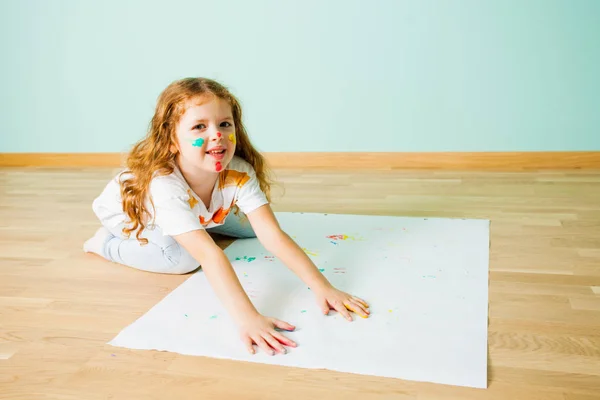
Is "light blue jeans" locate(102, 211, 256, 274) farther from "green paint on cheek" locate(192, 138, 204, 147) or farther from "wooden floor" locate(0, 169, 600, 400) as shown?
"green paint on cheek" locate(192, 138, 204, 147)

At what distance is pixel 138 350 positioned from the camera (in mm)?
1186

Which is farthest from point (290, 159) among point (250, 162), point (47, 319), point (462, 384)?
point (462, 384)

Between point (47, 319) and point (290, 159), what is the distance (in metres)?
1.75

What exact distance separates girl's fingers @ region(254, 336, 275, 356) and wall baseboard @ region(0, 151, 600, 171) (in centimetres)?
177

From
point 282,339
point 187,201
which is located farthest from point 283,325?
point 187,201

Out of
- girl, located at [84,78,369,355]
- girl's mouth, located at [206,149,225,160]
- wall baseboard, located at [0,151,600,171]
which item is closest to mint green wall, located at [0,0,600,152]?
wall baseboard, located at [0,151,600,171]

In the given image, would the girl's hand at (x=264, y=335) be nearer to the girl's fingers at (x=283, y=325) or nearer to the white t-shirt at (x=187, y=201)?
the girl's fingers at (x=283, y=325)

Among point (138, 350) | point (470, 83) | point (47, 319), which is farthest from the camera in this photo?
point (470, 83)

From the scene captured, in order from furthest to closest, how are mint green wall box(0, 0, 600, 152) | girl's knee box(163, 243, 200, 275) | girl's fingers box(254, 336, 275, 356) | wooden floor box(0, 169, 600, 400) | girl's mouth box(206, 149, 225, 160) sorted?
mint green wall box(0, 0, 600, 152) < girl's knee box(163, 243, 200, 275) < girl's mouth box(206, 149, 225, 160) < girl's fingers box(254, 336, 275, 356) < wooden floor box(0, 169, 600, 400)

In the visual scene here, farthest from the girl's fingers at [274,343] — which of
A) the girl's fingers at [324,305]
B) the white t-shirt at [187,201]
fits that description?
the white t-shirt at [187,201]

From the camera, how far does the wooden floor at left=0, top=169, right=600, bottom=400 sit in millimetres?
1041

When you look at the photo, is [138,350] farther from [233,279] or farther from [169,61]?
[169,61]

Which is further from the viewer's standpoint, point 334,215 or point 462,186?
point 462,186

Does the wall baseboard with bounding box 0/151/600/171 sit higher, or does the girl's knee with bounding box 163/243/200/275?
the girl's knee with bounding box 163/243/200/275
